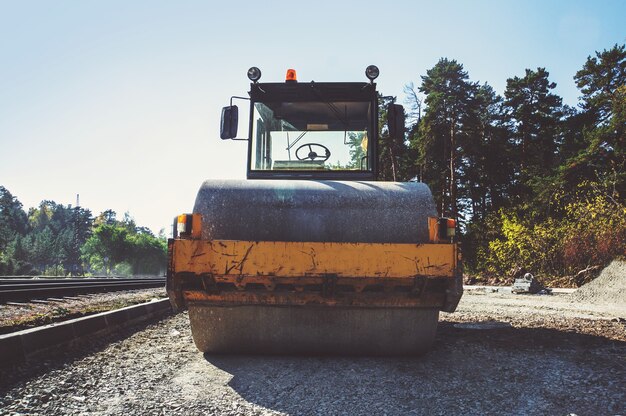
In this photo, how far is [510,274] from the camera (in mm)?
21688

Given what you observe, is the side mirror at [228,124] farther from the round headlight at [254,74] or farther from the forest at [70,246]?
the forest at [70,246]

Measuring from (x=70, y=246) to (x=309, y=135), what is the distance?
134 meters

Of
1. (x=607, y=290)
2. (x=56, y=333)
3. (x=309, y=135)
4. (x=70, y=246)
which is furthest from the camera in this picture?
(x=70, y=246)

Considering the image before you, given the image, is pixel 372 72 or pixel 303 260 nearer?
pixel 303 260

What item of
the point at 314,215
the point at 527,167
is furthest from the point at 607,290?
the point at 527,167

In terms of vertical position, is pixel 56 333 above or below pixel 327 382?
above

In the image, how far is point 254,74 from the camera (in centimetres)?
538

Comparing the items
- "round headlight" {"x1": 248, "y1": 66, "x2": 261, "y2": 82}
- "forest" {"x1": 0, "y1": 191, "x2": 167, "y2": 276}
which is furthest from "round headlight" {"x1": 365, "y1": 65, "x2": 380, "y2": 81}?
"forest" {"x1": 0, "y1": 191, "x2": 167, "y2": 276}

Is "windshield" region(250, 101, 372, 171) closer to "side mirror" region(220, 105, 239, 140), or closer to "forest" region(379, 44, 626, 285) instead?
"side mirror" region(220, 105, 239, 140)

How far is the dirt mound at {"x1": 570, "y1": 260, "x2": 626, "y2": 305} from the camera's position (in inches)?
448

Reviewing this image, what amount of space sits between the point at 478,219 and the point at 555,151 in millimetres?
8006

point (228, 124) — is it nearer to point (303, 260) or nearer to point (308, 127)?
point (308, 127)

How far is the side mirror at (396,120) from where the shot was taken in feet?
17.5

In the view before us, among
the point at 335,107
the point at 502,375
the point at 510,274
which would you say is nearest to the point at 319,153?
the point at 335,107
